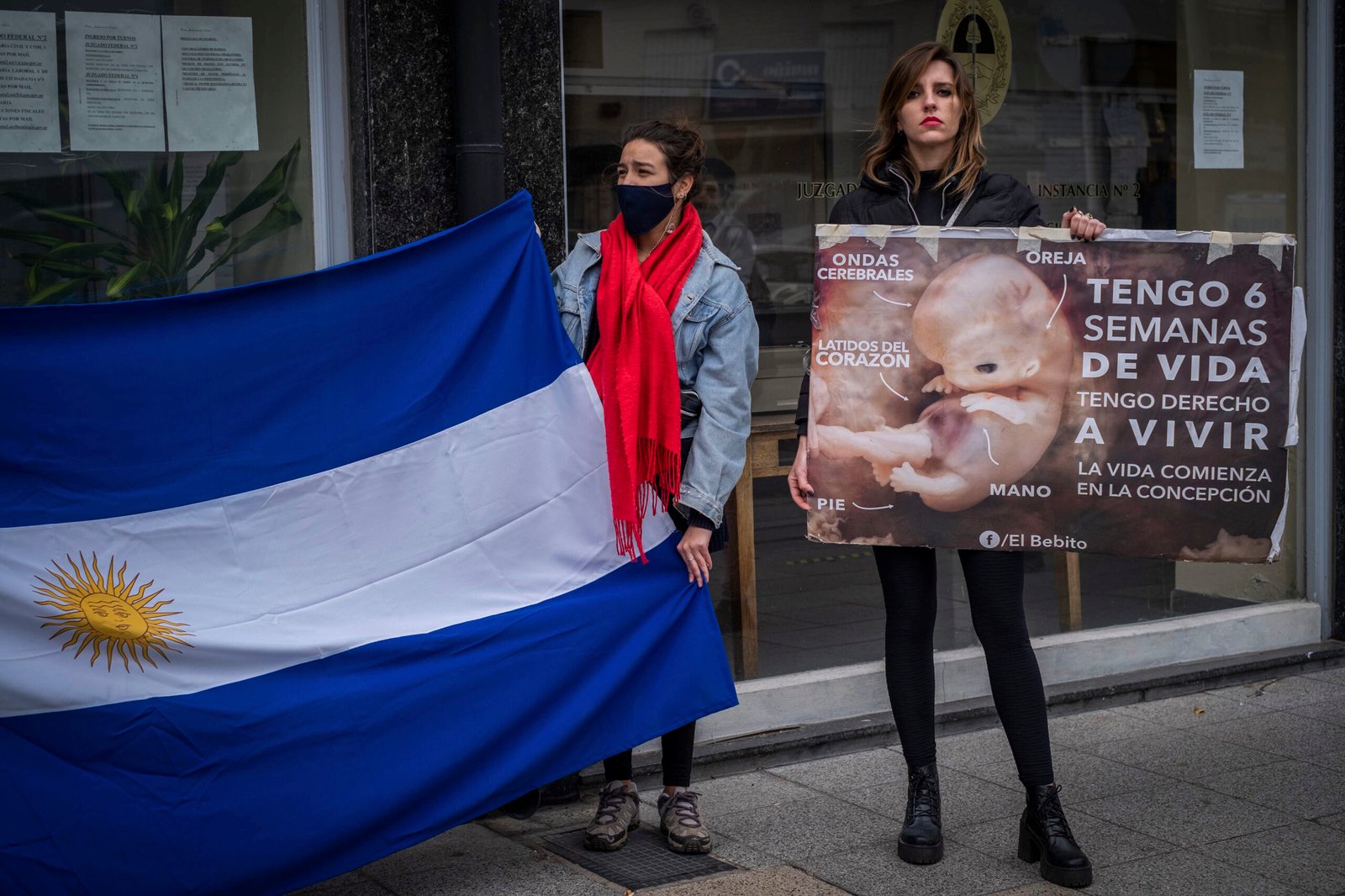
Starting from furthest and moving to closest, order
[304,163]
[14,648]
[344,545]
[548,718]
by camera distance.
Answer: [304,163]
[548,718]
[344,545]
[14,648]

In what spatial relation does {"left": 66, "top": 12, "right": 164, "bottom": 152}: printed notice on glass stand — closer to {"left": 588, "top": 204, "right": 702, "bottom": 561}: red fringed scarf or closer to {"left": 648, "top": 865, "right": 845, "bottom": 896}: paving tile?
{"left": 588, "top": 204, "right": 702, "bottom": 561}: red fringed scarf

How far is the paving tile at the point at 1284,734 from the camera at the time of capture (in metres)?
5.10

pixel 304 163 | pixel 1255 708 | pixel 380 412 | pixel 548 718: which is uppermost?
pixel 304 163

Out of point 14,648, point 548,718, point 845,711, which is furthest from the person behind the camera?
point 845,711

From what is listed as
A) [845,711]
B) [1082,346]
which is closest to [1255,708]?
[845,711]

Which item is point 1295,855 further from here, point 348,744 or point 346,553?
point 346,553

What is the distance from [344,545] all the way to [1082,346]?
191cm

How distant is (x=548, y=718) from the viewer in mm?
3840

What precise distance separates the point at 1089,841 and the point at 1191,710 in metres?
1.61

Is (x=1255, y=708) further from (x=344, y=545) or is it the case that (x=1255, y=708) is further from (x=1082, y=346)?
(x=344, y=545)

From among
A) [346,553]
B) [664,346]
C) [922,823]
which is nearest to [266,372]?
[346,553]

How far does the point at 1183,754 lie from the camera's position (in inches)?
200

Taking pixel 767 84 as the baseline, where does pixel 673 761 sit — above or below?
below

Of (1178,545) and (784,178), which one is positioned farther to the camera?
(784,178)
